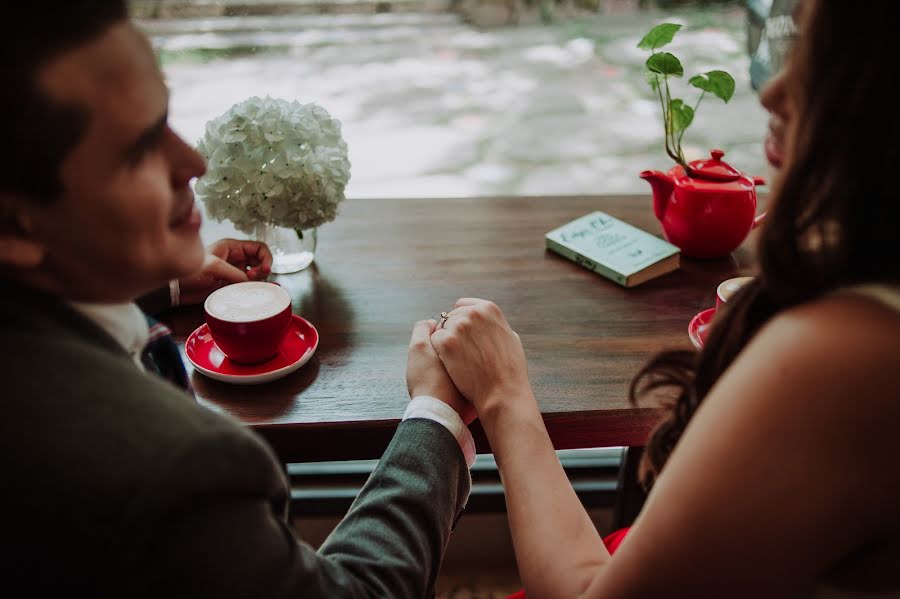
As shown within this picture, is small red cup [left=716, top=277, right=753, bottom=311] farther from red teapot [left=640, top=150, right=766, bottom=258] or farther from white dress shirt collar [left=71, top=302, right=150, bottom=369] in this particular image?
white dress shirt collar [left=71, top=302, right=150, bottom=369]

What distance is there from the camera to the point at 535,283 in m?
1.33

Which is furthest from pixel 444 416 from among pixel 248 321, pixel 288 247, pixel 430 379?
pixel 288 247

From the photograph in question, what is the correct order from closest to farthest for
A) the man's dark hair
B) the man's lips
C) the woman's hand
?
the man's dark hair
the man's lips
the woman's hand

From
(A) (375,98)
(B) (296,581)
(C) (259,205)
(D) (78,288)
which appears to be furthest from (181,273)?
(A) (375,98)

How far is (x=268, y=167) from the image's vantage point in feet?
4.10

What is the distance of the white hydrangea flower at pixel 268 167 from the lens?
1.25m

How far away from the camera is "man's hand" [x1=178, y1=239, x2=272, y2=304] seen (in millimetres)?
1239

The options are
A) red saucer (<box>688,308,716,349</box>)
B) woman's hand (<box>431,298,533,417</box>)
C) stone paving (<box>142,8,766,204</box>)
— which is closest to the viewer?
woman's hand (<box>431,298,533,417</box>)

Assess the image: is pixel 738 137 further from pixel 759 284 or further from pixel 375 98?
pixel 759 284

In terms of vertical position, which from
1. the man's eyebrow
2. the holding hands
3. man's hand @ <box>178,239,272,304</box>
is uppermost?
the man's eyebrow

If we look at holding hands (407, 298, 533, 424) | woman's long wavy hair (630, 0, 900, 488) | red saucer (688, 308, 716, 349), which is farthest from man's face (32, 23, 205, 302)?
red saucer (688, 308, 716, 349)

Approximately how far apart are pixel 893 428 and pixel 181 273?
2.01ft

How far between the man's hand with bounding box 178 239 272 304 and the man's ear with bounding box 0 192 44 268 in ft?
1.92

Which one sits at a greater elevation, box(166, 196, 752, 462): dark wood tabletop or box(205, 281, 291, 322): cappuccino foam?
box(205, 281, 291, 322): cappuccino foam
